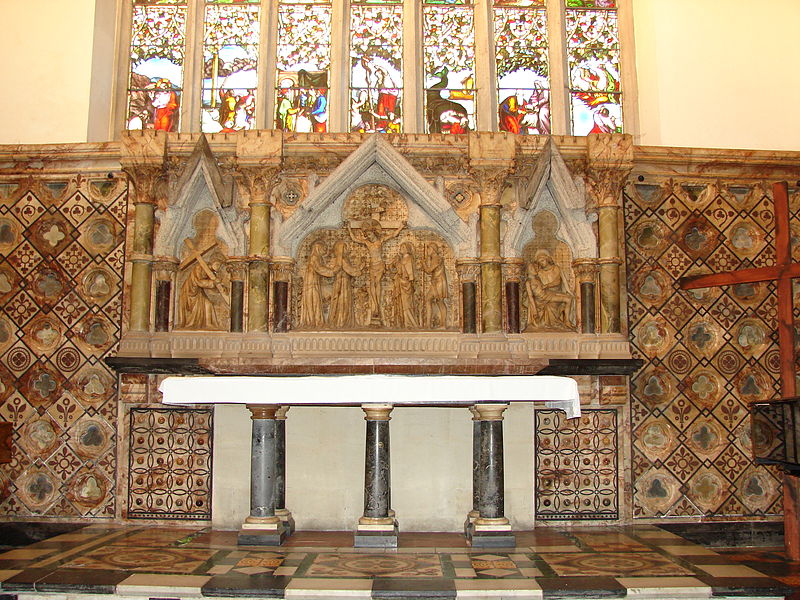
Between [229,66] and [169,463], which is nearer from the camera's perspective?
[169,463]

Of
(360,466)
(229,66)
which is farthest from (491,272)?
(229,66)

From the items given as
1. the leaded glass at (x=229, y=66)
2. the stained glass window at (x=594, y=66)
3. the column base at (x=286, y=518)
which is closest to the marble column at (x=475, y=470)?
the column base at (x=286, y=518)

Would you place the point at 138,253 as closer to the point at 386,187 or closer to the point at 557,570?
the point at 386,187

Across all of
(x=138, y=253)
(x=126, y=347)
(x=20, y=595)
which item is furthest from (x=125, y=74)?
(x=20, y=595)

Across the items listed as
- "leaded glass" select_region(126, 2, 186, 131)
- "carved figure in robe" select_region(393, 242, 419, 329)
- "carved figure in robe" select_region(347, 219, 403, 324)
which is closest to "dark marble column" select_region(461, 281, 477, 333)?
"carved figure in robe" select_region(393, 242, 419, 329)

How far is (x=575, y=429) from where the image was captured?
7.74 meters

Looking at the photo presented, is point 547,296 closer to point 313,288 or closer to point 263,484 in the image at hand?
point 313,288

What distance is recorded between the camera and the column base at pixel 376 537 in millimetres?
6297

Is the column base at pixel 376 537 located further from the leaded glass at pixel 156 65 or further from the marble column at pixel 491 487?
the leaded glass at pixel 156 65

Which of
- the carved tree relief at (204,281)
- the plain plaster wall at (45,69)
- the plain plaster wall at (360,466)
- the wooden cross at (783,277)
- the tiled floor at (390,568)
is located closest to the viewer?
the tiled floor at (390,568)

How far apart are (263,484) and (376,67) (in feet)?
→ 16.2

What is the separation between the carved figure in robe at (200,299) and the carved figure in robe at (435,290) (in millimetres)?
2131

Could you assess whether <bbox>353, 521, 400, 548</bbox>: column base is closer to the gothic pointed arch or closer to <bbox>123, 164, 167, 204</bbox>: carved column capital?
the gothic pointed arch

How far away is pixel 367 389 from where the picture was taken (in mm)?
5875
